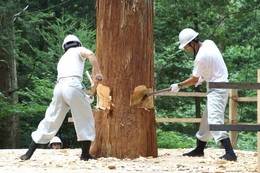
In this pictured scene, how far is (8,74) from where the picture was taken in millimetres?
15805

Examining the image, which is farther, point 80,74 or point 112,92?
point 112,92

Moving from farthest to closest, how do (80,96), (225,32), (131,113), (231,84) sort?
(225,32) < (131,113) < (80,96) < (231,84)

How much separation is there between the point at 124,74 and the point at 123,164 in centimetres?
136

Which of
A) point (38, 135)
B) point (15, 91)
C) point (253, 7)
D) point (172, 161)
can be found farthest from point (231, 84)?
point (15, 91)

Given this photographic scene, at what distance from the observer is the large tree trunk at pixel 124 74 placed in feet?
24.8

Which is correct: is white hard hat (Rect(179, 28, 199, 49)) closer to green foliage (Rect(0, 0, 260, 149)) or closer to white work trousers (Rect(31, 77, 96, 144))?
white work trousers (Rect(31, 77, 96, 144))

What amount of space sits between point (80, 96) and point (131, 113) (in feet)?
3.10

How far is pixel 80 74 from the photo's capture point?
7070 mm

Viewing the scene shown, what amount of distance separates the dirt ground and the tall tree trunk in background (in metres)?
6.44

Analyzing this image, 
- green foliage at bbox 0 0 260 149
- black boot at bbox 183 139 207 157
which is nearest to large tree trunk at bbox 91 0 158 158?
black boot at bbox 183 139 207 157

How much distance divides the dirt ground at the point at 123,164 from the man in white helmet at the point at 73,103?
0.30m

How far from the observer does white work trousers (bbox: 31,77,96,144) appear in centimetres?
690

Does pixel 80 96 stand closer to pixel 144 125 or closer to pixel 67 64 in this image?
pixel 67 64

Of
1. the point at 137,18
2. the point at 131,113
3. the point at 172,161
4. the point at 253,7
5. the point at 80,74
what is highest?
the point at 253,7
